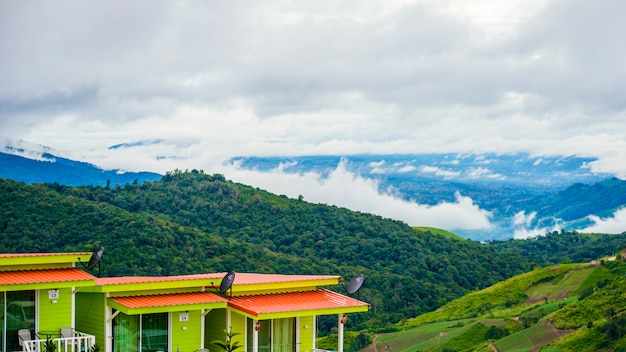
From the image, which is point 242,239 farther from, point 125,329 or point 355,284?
point 125,329

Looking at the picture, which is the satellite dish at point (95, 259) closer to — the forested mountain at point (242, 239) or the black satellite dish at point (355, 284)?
the black satellite dish at point (355, 284)

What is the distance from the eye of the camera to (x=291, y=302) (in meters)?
22.6

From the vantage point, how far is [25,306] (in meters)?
19.8

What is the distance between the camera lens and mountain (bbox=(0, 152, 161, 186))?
125981 mm

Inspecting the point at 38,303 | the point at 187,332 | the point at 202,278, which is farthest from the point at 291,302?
the point at 38,303

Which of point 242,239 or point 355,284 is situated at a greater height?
point 242,239

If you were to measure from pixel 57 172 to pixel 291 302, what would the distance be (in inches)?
4750

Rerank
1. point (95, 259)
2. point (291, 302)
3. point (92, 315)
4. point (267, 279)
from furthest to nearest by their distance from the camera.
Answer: point (267, 279) < point (291, 302) < point (95, 259) < point (92, 315)

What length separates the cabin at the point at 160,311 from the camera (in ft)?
65.1

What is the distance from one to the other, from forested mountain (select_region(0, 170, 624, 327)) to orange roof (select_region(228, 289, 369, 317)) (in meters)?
33.3

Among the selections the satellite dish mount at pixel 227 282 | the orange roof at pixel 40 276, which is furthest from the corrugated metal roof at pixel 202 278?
the orange roof at pixel 40 276

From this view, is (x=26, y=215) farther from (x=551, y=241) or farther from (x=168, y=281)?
(x=551, y=241)

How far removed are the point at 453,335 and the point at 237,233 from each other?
1283 inches

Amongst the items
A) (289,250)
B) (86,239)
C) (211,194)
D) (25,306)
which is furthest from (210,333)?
(211,194)
